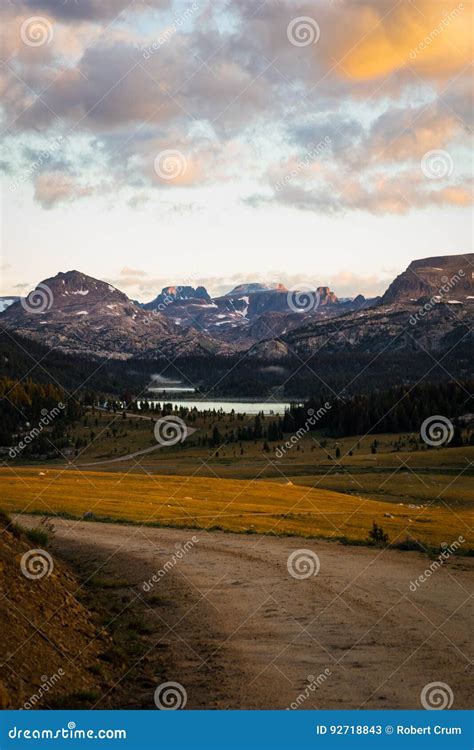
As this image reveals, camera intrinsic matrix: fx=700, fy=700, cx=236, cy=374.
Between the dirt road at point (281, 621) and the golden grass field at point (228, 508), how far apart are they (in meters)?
7.09

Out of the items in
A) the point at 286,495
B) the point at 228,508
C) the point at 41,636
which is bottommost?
the point at 41,636

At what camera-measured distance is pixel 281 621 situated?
22016 mm

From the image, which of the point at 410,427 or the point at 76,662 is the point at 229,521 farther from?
the point at 410,427

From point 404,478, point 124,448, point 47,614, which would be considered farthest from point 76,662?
point 124,448

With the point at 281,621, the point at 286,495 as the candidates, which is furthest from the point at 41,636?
the point at 286,495

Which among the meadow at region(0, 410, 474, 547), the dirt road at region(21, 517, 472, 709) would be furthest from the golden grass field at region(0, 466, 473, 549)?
the dirt road at region(21, 517, 472, 709)

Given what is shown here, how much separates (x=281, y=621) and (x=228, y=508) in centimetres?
2950

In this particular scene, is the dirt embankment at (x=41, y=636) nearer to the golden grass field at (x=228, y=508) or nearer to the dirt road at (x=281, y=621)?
the dirt road at (x=281, y=621)

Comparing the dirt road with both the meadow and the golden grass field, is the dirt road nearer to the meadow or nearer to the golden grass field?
the golden grass field

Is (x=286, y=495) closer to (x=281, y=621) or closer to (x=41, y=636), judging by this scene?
(x=281, y=621)

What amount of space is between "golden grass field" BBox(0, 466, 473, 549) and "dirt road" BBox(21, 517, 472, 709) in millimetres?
7091

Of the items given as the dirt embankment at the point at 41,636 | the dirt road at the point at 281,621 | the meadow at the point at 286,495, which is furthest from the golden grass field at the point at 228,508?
the dirt embankment at the point at 41,636

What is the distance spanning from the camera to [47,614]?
1916 centimetres
